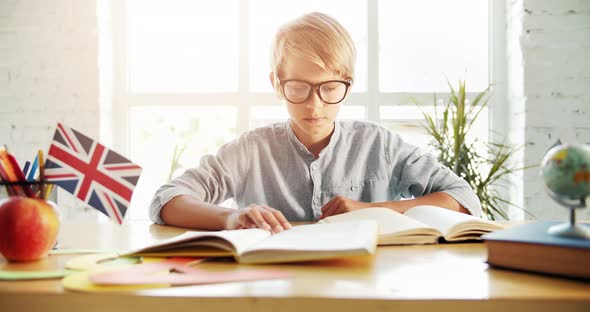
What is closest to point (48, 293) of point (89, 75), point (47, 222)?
point (47, 222)

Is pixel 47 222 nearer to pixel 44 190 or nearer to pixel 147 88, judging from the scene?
pixel 44 190

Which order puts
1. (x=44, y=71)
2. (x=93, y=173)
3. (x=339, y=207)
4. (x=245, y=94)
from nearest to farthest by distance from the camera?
(x=93, y=173), (x=339, y=207), (x=44, y=71), (x=245, y=94)

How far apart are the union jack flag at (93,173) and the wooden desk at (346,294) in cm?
19

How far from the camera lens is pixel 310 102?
1385 mm

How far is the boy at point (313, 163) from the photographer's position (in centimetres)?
136

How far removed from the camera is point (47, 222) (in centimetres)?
74

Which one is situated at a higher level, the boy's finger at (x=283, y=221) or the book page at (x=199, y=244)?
the book page at (x=199, y=244)

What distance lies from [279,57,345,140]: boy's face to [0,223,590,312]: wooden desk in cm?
76

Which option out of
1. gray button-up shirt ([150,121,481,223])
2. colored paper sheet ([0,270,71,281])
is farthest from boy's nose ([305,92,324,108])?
colored paper sheet ([0,270,71,281])

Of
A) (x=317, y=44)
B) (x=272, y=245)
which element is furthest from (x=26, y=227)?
(x=317, y=44)

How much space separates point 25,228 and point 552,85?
9.23 feet

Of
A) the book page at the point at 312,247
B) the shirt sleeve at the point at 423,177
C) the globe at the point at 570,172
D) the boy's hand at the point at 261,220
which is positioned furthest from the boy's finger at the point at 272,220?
the shirt sleeve at the point at 423,177

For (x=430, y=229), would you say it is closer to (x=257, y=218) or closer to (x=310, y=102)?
(x=257, y=218)

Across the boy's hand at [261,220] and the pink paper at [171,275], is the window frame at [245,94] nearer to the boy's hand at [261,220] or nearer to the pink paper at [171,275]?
the boy's hand at [261,220]
